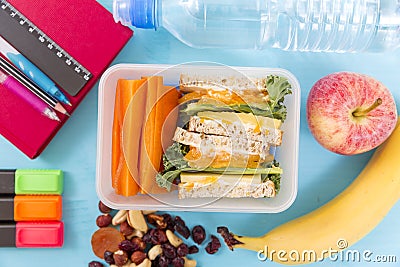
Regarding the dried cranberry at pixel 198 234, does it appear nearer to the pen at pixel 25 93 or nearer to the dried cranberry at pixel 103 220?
the dried cranberry at pixel 103 220

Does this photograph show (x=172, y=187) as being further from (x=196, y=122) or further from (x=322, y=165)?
(x=322, y=165)

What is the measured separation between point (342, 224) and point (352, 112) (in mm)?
187

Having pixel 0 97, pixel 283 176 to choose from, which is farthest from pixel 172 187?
pixel 0 97

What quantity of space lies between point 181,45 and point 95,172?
0.87 feet

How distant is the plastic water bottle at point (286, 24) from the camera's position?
2.98ft

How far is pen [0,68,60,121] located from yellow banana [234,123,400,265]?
0.38 metres

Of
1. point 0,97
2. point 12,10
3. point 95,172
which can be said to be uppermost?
point 12,10

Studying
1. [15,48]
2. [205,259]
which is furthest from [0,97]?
[205,259]

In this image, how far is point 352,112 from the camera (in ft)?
2.91

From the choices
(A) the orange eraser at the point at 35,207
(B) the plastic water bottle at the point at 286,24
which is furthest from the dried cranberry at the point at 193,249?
(B) the plastic water bottle at the point at 286,24

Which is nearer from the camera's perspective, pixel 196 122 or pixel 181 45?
pixel 196 122

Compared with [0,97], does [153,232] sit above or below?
below

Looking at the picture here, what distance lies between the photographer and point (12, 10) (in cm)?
91

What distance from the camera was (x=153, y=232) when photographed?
3.13 feet
